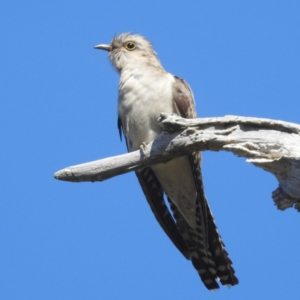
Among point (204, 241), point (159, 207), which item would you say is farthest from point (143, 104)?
point (204, 241)

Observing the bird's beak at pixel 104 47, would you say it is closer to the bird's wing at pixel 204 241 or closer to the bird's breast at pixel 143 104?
the bird's breast at pixel 143 104

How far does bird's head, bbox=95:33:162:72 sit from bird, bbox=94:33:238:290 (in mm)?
254

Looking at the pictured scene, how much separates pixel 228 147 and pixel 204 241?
186 centimetres

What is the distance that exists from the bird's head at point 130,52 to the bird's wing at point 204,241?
2.94ft

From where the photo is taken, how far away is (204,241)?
23.8ft

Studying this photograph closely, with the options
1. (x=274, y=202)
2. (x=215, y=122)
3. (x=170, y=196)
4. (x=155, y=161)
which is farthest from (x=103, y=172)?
(x=170, y=196)

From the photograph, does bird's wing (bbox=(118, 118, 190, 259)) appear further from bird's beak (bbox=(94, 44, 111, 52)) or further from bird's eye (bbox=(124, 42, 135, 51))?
bird's beak (bbox=(94, 44, 111, 52))

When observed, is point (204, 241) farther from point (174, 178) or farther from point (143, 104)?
point (143, 104)

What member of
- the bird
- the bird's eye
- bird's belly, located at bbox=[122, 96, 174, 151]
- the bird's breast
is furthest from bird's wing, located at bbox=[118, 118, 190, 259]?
the bird's eye

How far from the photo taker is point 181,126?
5879 millimetres

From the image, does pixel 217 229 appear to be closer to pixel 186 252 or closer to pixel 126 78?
pixel 186 252

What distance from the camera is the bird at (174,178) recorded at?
23.8ft

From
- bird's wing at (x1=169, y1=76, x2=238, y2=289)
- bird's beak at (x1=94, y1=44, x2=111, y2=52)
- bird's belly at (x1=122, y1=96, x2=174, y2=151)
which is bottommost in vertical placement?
bird's wing at (x1=169, y1=76, x2=238, y2=289)

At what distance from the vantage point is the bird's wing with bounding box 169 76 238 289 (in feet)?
23.6
